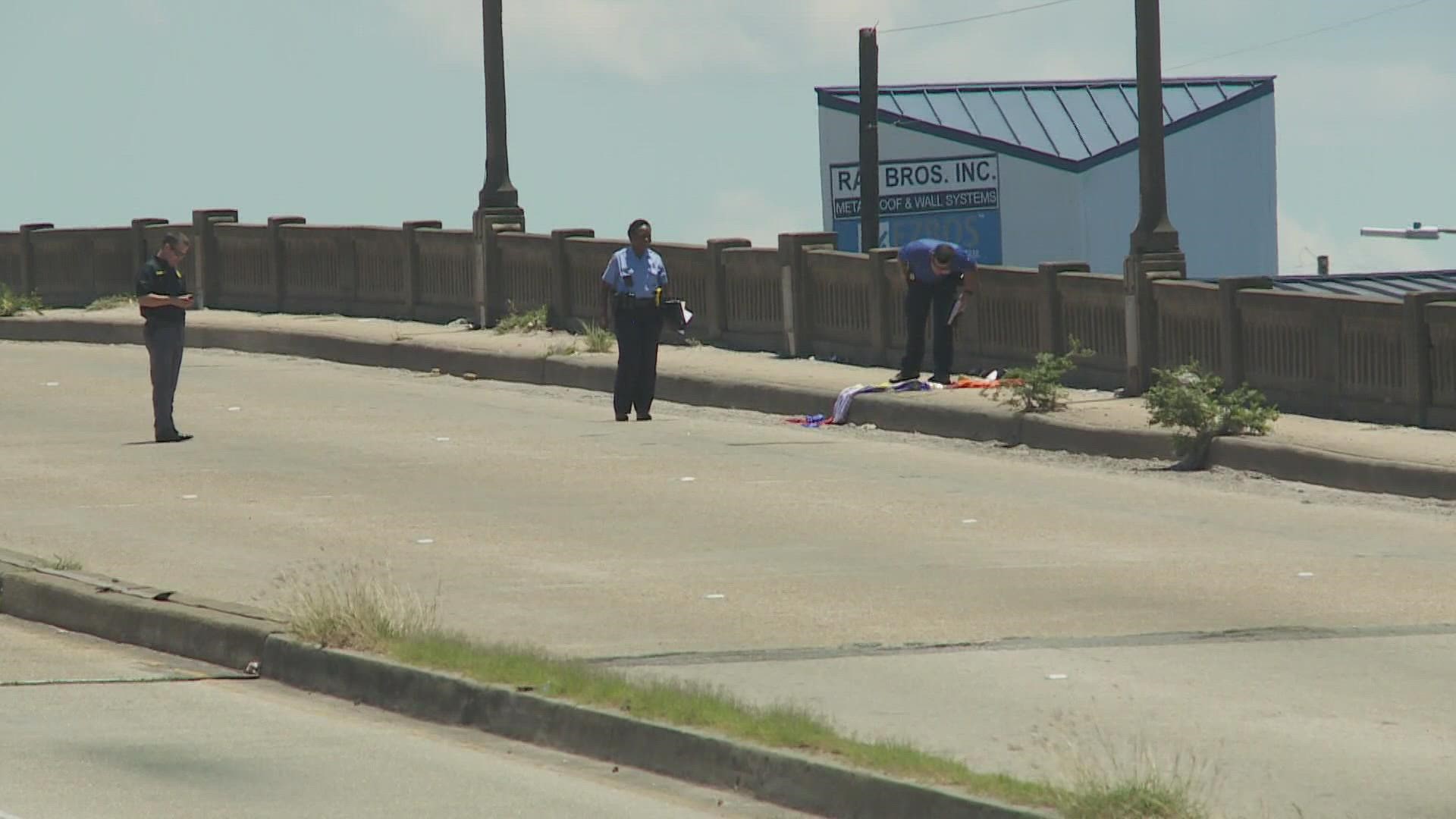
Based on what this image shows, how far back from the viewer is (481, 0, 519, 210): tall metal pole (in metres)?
28.9

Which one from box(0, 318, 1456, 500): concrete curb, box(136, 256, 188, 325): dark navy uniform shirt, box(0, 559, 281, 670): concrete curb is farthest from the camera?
box(136, 256, 188, 325): dark navy uniform shirt

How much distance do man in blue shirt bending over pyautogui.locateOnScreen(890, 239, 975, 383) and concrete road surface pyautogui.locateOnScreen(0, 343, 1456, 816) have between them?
1548 mm

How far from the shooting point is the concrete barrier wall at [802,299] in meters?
19.0

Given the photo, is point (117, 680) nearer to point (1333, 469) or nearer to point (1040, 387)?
point (1333, 469)

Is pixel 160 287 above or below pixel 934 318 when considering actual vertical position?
above

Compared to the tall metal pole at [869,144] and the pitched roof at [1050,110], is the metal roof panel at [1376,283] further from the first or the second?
the pitched roof at [1050,110]

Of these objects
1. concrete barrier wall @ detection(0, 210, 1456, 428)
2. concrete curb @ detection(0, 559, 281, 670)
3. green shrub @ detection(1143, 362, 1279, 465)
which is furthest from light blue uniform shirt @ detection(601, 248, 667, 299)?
concrete curb @ detection(0, 559, 281, 670)

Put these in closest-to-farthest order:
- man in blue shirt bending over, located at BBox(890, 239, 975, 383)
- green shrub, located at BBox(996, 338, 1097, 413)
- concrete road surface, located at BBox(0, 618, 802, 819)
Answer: concrete road surface, located at BBox(0, 618, 802, 819) → green shrub, located at BBox(996, 338, 1097, 413) → man in blue shirt bending over, located at BBox(890, 239, 975, 383)

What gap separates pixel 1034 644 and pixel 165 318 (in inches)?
389

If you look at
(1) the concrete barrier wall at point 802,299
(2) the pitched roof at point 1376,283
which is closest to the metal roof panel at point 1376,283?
(2) the pitched roof at point 1376,283

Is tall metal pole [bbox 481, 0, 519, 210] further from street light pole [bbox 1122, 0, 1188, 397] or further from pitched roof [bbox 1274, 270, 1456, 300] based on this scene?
pitched roof [bbox 1274, 270, 1456, 300]

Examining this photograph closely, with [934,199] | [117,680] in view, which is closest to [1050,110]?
[934,199]

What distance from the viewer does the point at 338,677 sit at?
32.8ft

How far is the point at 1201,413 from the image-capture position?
17.9 meters
